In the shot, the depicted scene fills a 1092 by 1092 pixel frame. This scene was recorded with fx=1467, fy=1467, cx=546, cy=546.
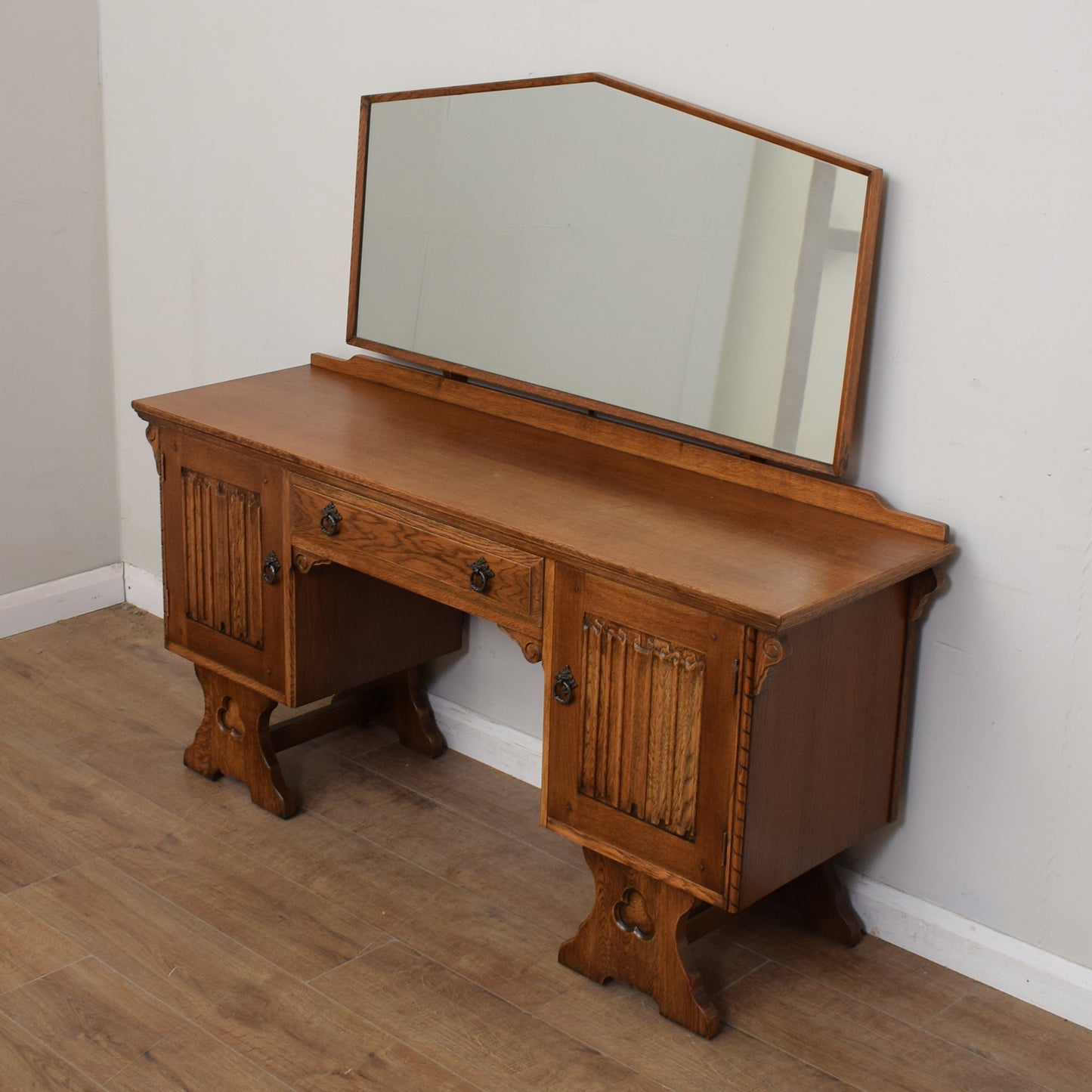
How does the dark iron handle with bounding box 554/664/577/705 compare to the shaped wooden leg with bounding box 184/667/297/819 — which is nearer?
the dark iron handle with bounding box 554/664/577/705

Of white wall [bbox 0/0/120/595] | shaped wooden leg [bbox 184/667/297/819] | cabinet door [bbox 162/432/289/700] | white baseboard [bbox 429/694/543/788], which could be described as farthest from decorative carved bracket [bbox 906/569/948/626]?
white wall [bbox 0/0/120/595]

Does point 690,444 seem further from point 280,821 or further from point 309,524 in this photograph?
point 280,821

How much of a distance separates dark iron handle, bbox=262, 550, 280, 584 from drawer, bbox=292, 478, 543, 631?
0.08 metres

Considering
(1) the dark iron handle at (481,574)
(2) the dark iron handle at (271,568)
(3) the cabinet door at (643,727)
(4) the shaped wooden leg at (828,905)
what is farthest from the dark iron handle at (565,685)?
(2) the dark iron handle at (271,568)

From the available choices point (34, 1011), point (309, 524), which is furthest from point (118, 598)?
point (34, 1011)

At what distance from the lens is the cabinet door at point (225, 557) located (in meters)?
3.10

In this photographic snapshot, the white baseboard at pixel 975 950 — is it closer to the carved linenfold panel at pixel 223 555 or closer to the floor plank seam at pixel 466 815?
the floor plank seam at pixel 466 815

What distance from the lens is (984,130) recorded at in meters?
2.48

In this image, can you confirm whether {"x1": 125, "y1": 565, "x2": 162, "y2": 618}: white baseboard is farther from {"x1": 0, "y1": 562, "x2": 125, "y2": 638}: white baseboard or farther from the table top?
the table top

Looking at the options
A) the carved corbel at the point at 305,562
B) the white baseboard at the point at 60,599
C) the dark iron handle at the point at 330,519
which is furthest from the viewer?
the white baseboard at the point at 60,599

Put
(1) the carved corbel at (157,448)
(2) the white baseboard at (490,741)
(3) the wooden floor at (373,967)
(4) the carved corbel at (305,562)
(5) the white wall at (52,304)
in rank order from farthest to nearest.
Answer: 1. (5) the white wall at (52,304)
2. (2) the white baseboard at (490,741)
3. (1) the carved corbel at (157,448)
4. (4) the carved corbel at (305,562)
5. (3) the wooden floor at (373,967)

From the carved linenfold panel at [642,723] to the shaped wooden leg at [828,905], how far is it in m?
0.54

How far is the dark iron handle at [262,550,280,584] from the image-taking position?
10.2 ft

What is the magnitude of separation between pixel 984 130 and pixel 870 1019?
1.60 m
